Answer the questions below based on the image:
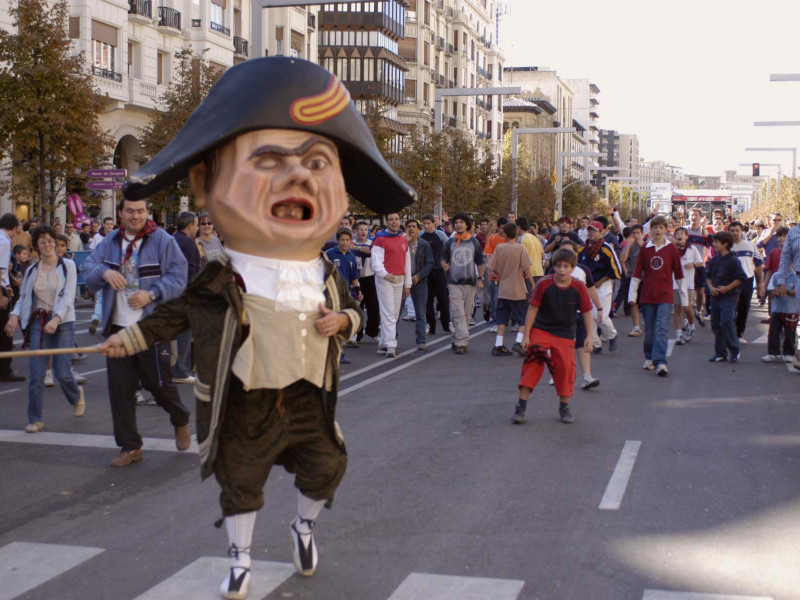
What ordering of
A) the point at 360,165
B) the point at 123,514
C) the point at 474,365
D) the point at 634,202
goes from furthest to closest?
the point at 634,202
the point at 474,365
the point at 123,514
the point at 360,165

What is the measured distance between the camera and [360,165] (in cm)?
514

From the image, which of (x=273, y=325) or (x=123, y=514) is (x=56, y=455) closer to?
(x=123, y=514)

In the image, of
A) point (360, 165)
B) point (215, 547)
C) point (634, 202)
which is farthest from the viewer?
point (634, 202)

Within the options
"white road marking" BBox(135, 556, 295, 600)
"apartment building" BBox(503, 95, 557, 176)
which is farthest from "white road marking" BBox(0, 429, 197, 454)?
"apartment building" BBox(503, 95, 557, 176)

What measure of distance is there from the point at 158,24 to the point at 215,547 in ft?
105

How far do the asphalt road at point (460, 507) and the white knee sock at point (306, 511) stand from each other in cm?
25

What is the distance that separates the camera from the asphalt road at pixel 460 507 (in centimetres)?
500

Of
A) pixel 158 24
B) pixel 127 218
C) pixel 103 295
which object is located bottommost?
pixel 103 295

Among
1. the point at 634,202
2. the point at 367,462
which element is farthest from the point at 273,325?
the point at 634,202

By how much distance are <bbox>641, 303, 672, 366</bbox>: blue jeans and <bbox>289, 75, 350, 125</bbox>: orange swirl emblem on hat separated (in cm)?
784

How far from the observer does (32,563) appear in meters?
5.32

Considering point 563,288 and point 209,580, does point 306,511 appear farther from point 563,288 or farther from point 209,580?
point 563,288

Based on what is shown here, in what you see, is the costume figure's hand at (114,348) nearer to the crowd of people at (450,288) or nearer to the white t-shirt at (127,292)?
the crowd of people at (450,288)

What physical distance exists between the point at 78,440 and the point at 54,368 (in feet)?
3.13
